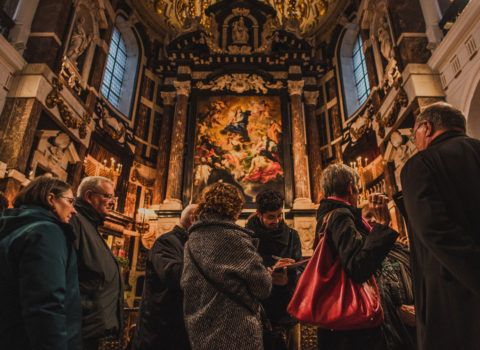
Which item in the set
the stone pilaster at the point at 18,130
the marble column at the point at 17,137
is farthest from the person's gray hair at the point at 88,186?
the stone pilaster at the point at 18,130

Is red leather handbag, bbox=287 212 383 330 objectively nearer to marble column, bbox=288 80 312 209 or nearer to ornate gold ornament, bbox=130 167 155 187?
marble column, bbox=288 80 312 209

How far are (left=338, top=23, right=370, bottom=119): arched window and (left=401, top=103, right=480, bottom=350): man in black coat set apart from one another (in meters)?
10.1

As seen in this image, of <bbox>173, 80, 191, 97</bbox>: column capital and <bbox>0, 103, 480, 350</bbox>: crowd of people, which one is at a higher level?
<bbox>173, 80, 191, 97</bbox>: column capital

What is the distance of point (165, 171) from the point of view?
10.5 m

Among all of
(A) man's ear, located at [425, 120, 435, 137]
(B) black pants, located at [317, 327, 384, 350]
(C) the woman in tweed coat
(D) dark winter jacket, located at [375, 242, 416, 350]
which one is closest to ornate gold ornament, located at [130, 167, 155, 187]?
(C) the woman in tweed coat

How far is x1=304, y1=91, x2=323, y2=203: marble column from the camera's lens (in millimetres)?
10172

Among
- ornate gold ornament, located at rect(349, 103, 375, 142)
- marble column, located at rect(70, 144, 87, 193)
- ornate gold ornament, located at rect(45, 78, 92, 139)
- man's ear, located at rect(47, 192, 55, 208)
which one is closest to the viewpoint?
man's ear, located at rect(47, 192, 55, 208)

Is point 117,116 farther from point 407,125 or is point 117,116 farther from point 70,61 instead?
point 407,125

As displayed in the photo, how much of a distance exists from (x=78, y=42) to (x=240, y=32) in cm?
655

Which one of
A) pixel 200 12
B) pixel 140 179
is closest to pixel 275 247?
pixel 140 179

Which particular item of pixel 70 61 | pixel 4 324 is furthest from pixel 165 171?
pixel 4 324

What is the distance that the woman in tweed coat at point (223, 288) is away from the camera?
1.35m

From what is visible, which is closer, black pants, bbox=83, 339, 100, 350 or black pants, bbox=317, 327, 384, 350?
black pants, bbox=317, 327, 384, 350

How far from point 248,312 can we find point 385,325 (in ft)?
2.19
